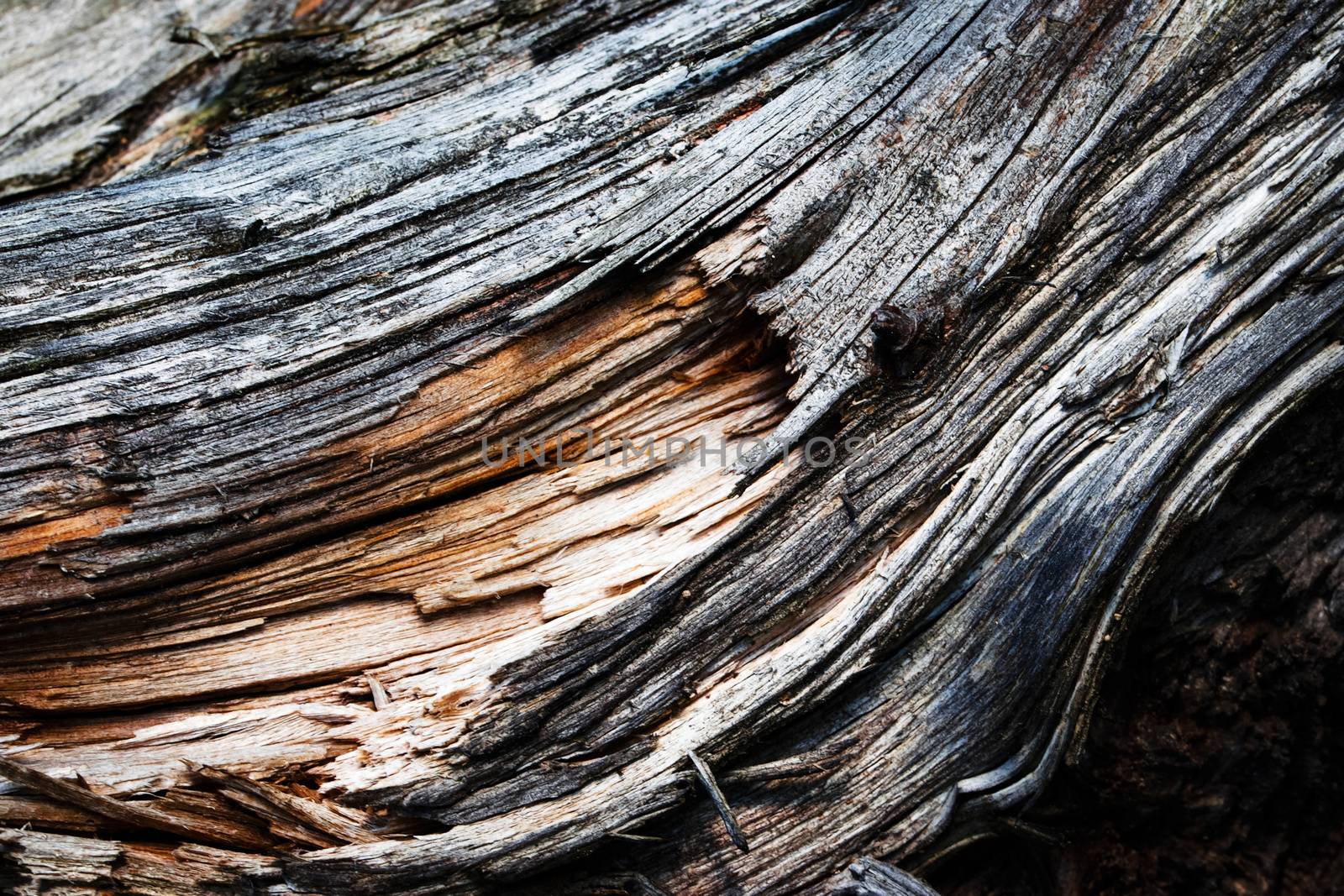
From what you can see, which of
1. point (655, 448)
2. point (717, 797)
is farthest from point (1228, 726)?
→ point (655, 448)

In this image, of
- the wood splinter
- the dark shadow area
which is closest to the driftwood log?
the wood splinter

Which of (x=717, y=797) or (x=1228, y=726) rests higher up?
(x=717, y=797)

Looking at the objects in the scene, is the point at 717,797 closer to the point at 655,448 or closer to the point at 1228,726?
the point at 655,448

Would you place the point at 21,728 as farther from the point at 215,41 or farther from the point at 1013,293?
the point at 1013,293

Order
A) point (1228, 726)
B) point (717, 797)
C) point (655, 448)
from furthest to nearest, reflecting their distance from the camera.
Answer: point (655, 448) < point (1228, 726) < point (717, 797)

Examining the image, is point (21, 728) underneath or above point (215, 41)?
underneath

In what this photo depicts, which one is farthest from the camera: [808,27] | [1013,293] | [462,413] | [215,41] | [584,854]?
[215,41]

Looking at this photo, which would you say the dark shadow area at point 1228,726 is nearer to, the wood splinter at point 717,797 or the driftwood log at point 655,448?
the driftwood log at point 655,448

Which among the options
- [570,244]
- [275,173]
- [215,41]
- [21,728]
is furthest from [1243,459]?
[215,41]
